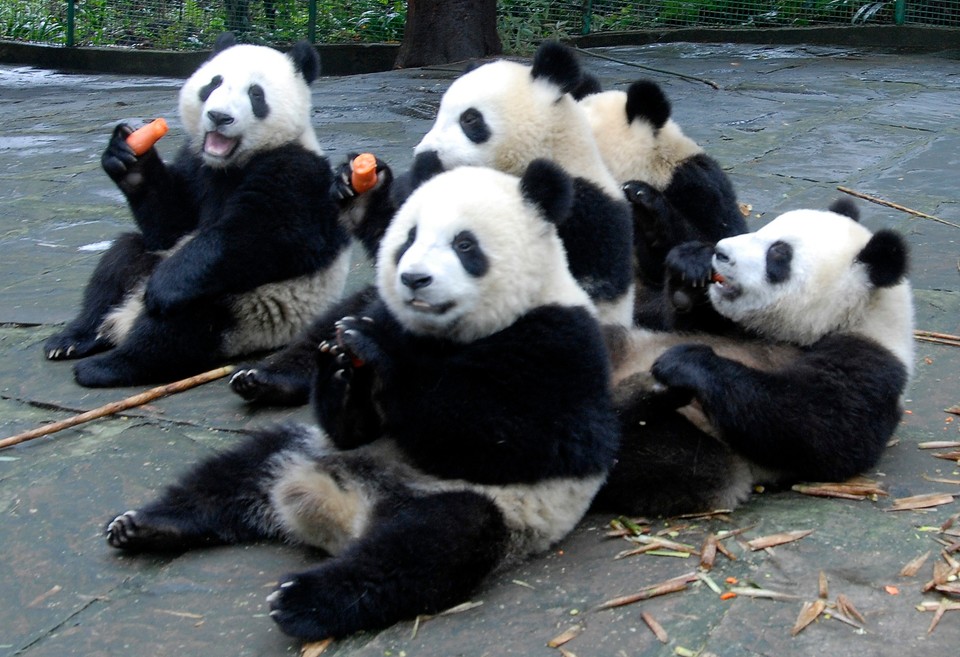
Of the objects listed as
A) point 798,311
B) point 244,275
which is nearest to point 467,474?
point 798,311

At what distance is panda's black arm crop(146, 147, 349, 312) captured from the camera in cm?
517

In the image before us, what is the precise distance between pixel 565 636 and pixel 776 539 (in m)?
0.87

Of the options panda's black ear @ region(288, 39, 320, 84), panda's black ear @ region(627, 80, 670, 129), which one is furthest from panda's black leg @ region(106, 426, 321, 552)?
panda's black ear @ region(627, 80, 670, 129)

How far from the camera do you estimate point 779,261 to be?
4211 millimetres

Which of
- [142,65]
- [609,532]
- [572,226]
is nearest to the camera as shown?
[609,532]

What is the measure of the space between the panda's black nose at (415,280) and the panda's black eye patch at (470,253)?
15 centimetres

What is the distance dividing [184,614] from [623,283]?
2266mm

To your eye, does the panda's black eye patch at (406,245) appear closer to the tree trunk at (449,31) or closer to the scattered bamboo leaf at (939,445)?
the scattered bamboo leaf at (939,445)

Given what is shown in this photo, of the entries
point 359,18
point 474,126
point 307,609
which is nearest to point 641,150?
point 474,126

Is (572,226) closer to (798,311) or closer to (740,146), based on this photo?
(798,311)

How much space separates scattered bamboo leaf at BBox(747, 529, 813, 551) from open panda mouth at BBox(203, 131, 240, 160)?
10.3 feet

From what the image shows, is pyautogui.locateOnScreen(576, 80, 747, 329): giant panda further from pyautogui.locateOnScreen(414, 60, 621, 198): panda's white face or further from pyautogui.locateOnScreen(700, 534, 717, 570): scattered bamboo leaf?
pyautogui.locateOnScreen(700, 534, 717, 570): scattered bamboo leaf

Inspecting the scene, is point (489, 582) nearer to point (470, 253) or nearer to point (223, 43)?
point (470, 253)

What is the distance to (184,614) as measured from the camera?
3.23 meters
